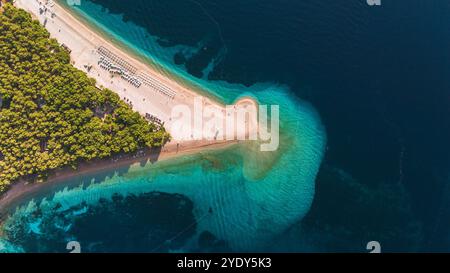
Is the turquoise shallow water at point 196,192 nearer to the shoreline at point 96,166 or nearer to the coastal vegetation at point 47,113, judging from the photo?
the shoreline at point 96,166

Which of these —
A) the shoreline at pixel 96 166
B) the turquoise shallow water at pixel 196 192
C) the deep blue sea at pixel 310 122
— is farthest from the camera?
the deep blue sea at pixel 310 122

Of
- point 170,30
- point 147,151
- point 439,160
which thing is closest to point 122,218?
point 147,151

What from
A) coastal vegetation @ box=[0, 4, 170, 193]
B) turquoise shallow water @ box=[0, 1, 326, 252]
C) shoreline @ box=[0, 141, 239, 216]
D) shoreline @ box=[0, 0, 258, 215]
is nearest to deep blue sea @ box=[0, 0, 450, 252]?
turquoise shallow water @ box=[0, 1, 326, 252]

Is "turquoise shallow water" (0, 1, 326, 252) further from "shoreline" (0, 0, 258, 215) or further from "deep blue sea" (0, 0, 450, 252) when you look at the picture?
"shoreline" (0, 0, 258, 215)

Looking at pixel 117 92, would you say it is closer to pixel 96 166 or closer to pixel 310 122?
pixel 96 166

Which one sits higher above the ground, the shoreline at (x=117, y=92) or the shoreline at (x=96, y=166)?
the shoreline at (x=117, y=92)

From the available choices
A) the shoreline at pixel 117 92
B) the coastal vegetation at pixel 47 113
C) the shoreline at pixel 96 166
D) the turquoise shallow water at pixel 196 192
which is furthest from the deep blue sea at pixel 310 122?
the coastal vegetation at pixel 47 113

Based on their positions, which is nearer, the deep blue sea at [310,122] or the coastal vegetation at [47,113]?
the coastal vegetation at [47,113]
